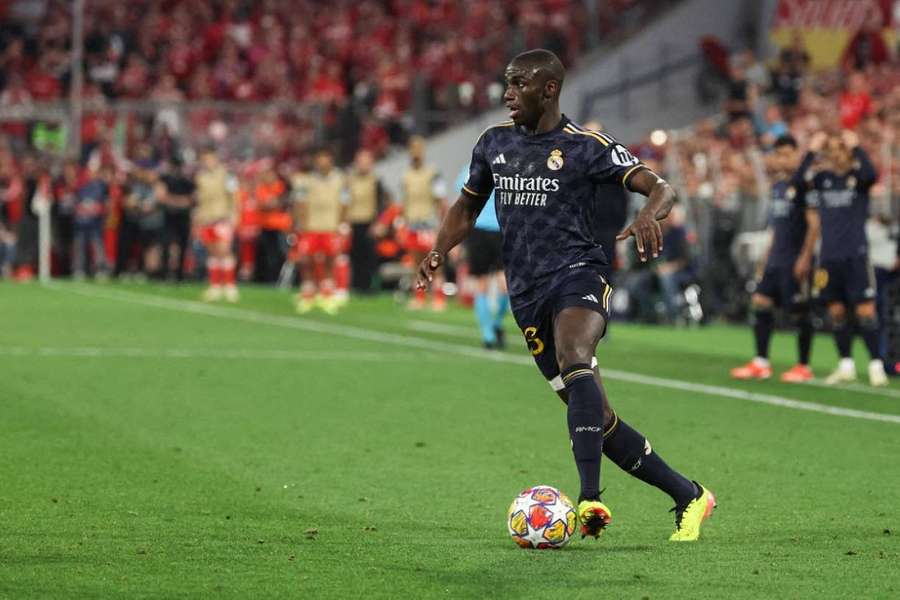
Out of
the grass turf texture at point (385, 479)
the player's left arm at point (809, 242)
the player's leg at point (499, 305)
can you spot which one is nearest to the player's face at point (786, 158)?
the player's left arm at point (809, 242)

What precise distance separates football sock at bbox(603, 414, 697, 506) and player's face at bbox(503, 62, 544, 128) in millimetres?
1325

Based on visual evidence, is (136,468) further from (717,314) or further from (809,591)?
(717,314)

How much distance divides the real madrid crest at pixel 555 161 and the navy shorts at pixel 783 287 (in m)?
7.96

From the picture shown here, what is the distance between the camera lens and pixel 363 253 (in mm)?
30719

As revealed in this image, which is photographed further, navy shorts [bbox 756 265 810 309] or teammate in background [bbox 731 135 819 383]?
navy shorts [bbox 756 265 810 309]

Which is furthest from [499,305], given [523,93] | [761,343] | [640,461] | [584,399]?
[584,399]

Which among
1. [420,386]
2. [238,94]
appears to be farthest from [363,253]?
[420,386]

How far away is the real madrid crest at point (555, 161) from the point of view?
793cm

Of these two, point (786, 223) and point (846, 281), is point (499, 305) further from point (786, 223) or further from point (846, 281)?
point (846, 281)

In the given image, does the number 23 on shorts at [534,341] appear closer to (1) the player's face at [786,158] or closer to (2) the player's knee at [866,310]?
(2) the player's knee at [866,310]

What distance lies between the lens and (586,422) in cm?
765

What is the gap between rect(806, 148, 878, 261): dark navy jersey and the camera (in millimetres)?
14992

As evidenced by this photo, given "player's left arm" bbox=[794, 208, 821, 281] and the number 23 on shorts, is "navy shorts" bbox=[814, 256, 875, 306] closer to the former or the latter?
"player's left arm" bbox=[794, 208, 821, 281]

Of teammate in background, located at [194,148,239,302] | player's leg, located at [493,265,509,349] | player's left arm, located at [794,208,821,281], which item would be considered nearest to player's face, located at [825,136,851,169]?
player's left arm, located at [794,208,821,281]
